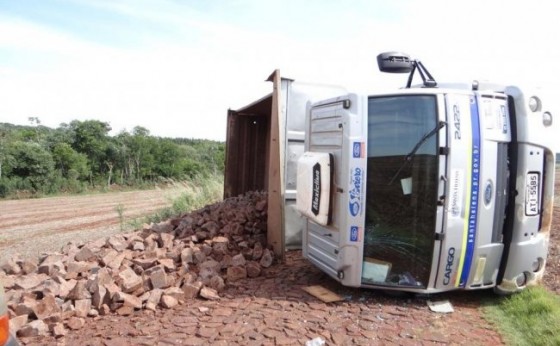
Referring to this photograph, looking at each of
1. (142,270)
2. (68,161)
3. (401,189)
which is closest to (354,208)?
(401,189)

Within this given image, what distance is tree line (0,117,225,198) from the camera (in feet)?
83.5

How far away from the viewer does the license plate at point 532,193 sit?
13.1ft

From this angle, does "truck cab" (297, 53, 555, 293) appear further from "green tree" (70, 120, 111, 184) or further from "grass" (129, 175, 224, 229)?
"green tree" (70, 120, 111, 184)

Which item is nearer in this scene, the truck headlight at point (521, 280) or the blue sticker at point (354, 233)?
the blue sticker at point (354, 233)

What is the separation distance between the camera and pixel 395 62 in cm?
451

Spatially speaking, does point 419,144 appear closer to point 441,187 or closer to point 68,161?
point 441,187

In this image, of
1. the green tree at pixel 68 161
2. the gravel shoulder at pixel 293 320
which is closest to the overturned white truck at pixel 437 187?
the gravel shoulder at pixel 293 320

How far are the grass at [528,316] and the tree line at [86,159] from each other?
21387 mm

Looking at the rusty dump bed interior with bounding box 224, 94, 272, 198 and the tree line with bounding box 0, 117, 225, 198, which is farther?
the tree line with bounding box 0, 117, 225, 198

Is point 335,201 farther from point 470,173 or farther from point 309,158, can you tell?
point 470,173

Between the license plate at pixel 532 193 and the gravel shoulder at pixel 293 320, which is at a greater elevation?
the license plate at pixel 532 193

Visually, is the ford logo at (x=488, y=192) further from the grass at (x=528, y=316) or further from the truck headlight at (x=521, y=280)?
the grass at (x=528, y=316)

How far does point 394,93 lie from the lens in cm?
393

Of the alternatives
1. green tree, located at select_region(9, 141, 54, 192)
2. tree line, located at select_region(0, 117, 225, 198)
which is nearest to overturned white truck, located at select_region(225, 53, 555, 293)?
tree line, located at select_region(0, 117, 225, 198)
